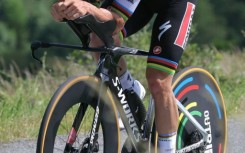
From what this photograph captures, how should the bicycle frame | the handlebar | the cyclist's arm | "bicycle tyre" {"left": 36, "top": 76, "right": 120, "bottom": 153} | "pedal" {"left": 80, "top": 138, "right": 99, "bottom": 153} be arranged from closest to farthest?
the cyclist's arm, "bicycle tyre" {"left": 36, "top": 76, "right": 120, "bottom": 153}, the handlebar, "pedal" {"left": 80, "top": 138, "right": 99, "bottom": 153}, the bicycle frame

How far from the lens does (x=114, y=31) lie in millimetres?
5309

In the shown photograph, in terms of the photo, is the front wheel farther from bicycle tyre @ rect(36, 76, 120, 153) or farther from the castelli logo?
bicycle tyre @ rect(36, 76, 120, 153)

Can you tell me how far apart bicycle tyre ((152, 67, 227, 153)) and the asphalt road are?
0.78m

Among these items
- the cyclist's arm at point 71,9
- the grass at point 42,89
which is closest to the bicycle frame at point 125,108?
the cyclist's arm at point 71,9

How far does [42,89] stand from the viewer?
32.1ft

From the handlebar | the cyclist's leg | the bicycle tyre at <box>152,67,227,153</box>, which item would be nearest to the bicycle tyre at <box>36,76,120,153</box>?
the handlebar

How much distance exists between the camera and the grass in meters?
7.45

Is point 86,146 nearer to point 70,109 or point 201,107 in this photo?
point 70,109

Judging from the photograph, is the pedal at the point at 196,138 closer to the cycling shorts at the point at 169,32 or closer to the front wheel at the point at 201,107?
the front wheel at the point at 201,107

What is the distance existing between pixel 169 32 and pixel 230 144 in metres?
1.99

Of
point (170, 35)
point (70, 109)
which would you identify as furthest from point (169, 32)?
point (70, 109)

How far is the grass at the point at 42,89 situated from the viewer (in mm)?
7445

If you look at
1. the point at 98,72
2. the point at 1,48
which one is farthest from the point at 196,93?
the point at 1,48

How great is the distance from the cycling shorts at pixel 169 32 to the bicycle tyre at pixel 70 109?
0.36m
